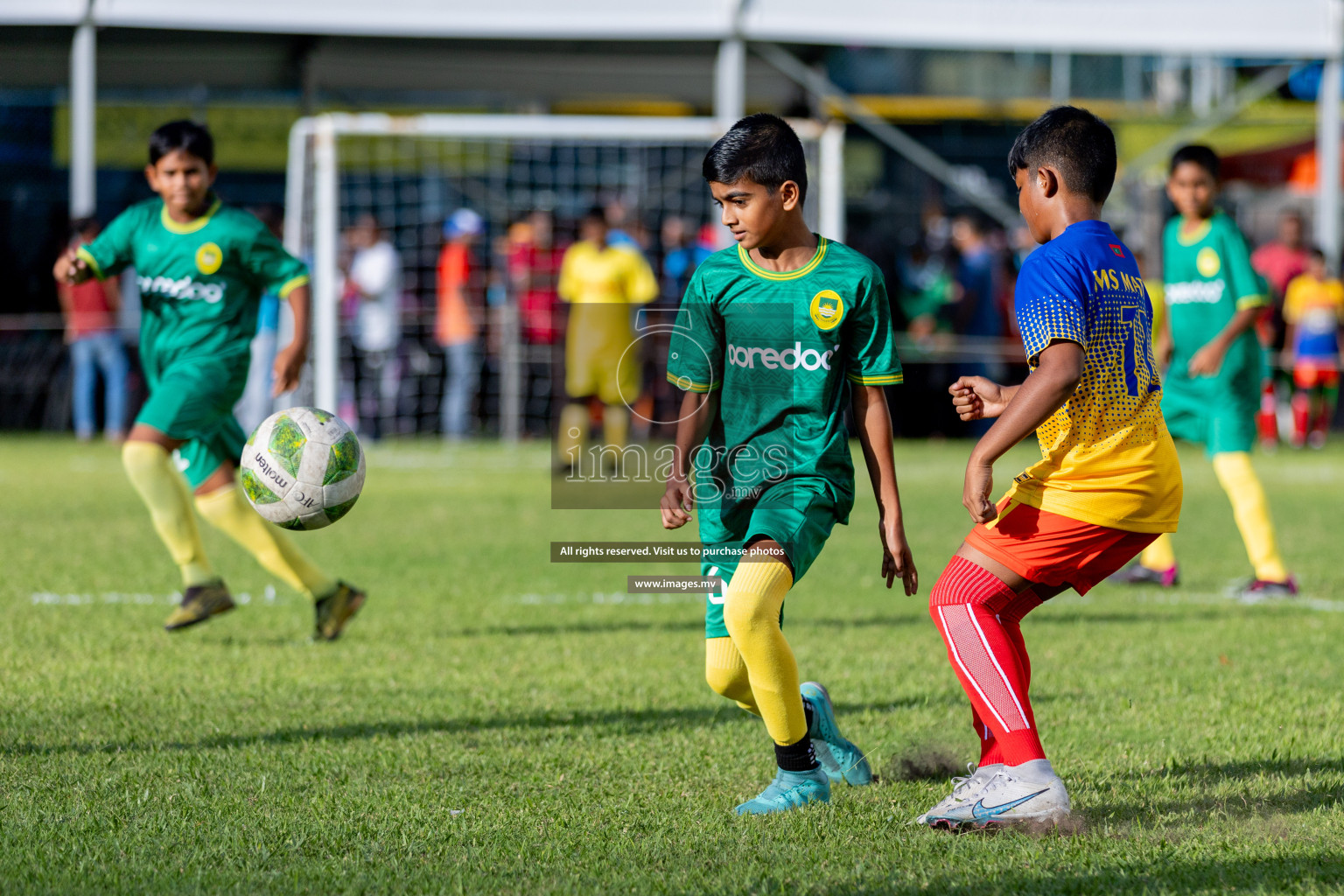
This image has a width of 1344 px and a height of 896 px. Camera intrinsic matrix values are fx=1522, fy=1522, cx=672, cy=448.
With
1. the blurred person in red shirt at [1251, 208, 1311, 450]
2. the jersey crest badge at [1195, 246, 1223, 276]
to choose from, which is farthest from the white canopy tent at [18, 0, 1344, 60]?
the jersey crest badge at [1195, 246, 1223, 276]

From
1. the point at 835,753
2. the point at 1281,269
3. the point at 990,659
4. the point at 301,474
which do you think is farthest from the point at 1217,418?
the point at 1281,269

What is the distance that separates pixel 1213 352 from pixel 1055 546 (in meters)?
4.19

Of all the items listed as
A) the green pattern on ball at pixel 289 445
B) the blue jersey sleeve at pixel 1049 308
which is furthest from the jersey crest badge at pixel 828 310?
the green pattern on ball at pixel 289 445

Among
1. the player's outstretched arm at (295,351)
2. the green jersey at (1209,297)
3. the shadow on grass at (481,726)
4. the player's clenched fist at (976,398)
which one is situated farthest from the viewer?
the green jersey at (1209,297)

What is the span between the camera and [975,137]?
65.6ft

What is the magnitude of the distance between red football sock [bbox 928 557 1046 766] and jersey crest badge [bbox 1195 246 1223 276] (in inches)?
179

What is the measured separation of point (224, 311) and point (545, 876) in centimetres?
369

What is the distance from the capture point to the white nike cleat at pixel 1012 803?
11.3 ft

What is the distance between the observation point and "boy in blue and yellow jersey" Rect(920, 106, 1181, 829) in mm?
3426

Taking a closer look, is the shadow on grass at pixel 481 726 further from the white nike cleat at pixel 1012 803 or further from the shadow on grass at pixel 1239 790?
the white nike cleat at pixel 1012 803

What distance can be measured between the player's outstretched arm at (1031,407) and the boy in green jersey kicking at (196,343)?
3.43 metres

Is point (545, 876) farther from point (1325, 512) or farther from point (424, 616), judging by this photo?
point (1325, 512)

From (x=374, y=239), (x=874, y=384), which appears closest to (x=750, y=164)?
(x=874, y=384)

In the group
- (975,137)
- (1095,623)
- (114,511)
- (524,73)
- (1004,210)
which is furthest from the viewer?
(975,137)
